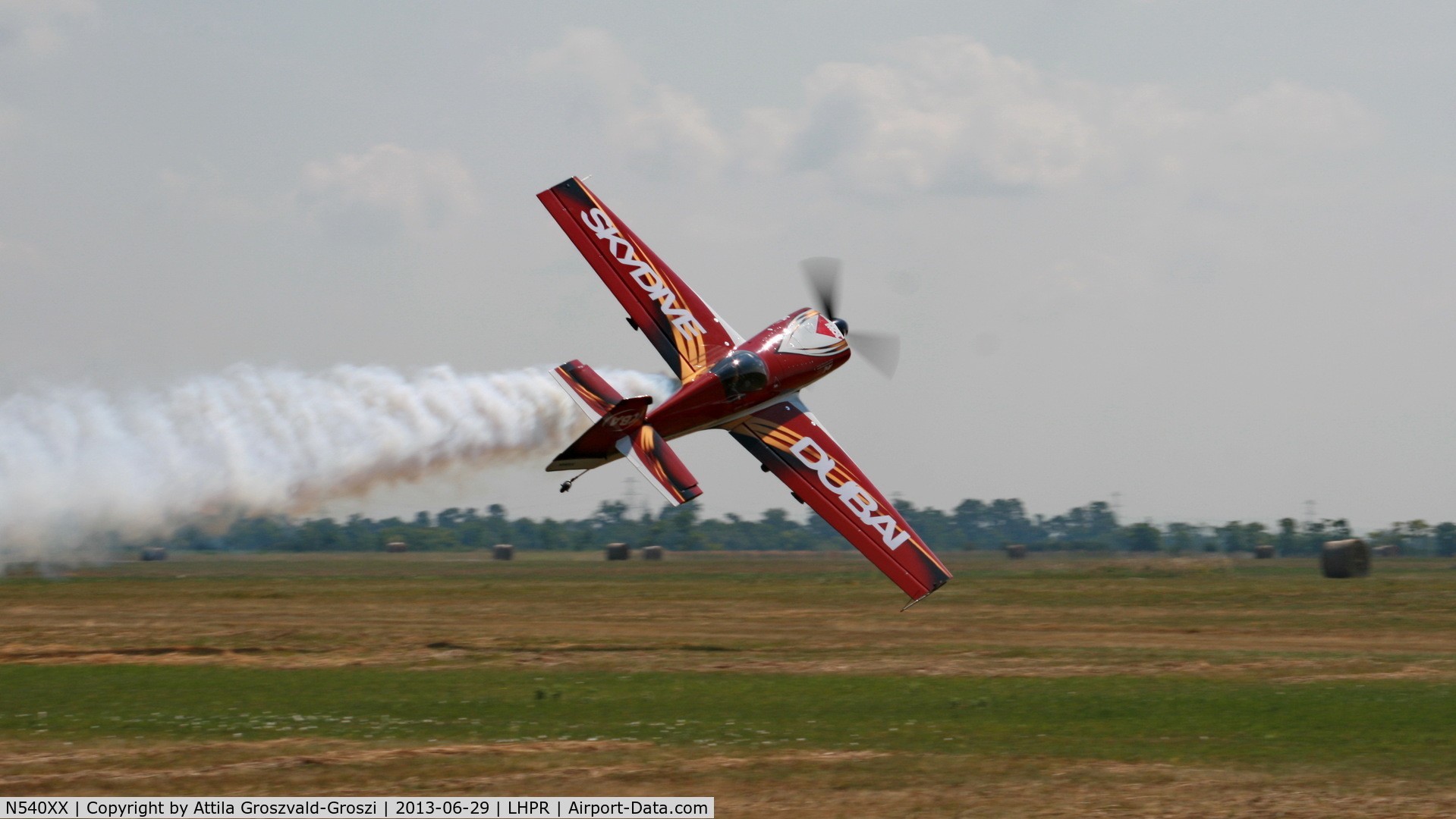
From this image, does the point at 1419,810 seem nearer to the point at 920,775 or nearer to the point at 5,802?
the point at 920,775

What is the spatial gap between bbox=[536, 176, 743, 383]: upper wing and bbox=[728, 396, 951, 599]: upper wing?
1.83m

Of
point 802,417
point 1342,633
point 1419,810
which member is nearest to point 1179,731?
point 1419,810

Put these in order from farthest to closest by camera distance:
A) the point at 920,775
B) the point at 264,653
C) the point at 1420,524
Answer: the point at 1420,524, the point at 264,653, the point at 920,775

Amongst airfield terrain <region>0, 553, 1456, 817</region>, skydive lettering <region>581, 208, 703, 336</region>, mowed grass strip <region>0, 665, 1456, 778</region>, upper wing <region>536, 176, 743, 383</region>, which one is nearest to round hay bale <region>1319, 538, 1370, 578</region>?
airfield terrain <region>0, 553, 1456, 817</region>

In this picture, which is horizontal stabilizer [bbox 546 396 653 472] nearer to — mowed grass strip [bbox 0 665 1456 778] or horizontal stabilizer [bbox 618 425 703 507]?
horizontal stabilizer [bbox 618 425 703 507]

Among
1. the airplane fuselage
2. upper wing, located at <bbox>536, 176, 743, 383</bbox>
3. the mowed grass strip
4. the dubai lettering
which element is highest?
upper wing, located at <bbox>536, 176, 743, 383</bbox>

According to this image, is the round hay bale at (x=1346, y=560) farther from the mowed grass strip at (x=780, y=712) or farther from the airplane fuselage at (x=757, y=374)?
the airplane fuselage at (x=757, y=374)

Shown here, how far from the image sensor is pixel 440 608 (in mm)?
45938

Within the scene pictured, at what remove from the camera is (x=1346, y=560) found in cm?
6062

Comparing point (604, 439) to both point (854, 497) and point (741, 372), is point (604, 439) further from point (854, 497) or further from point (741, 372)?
point (854, 497)

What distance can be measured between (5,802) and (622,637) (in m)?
21.0

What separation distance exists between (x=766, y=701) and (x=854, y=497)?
4.49m

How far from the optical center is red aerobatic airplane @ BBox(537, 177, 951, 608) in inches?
898

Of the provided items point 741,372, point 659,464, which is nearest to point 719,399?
point 741,372
